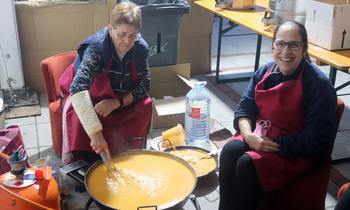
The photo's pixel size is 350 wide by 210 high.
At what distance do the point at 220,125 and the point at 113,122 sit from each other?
1.33m

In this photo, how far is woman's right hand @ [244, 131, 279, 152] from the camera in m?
2.00

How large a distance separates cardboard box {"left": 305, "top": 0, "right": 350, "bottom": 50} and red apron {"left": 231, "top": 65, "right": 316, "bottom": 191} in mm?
938

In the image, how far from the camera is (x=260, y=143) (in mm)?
2020

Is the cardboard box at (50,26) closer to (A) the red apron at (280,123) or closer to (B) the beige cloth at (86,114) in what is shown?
(B) the beige cloth at (86,114)

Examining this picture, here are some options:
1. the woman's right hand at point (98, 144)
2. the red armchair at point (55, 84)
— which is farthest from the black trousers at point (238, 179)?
the red armchair at point (55, 84)

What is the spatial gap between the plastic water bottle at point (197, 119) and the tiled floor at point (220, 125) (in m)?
0.14

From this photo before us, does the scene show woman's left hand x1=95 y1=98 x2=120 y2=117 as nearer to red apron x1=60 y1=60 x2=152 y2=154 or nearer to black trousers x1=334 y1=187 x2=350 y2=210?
red apron x1=60 y1=60 x2=152 y2=154

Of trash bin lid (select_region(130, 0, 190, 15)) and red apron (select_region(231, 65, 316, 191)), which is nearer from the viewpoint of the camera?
red apron (select_region(231, 65, 316, 191))

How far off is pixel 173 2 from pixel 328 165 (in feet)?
8.07

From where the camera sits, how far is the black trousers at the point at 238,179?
1.95m

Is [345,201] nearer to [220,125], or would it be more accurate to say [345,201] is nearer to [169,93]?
[220,125]

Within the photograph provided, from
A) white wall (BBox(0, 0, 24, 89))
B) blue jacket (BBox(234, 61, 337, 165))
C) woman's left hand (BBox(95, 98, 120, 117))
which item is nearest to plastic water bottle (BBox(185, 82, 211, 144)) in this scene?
woman's left hand (BBox(95, 98, 120, 117))

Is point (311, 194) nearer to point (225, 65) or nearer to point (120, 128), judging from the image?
point (120, 128)

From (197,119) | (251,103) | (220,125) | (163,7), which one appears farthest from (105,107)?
(163,7)
